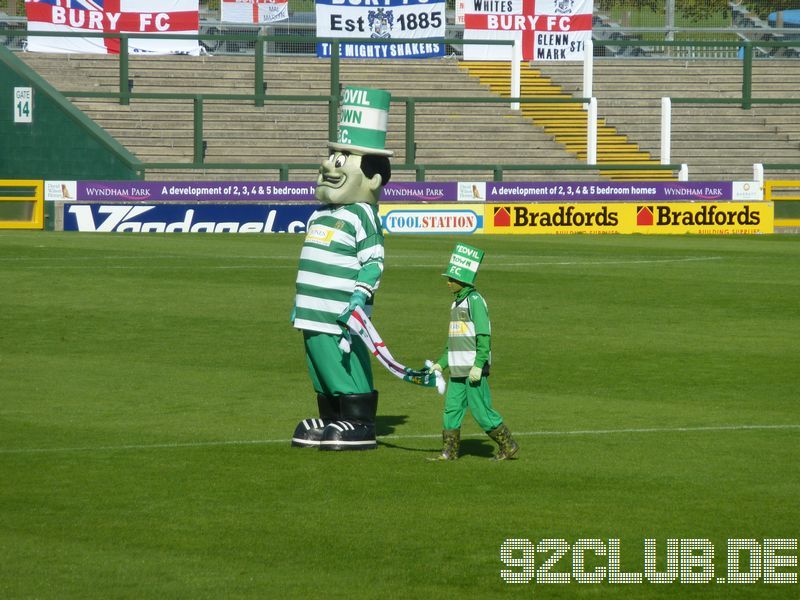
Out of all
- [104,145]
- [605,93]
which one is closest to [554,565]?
[104,145]

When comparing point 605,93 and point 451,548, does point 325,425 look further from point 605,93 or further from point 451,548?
point 605,93

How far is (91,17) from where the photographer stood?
120 feet

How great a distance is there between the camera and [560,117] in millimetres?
40125

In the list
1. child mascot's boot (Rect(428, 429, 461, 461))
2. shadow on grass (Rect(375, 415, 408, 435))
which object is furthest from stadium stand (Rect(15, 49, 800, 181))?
child mascot's boot (Rect(428, 429, 461, 461))

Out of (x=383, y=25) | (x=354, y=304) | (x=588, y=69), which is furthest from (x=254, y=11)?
(x=354, y=304)

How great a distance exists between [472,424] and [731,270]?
43.7 feet

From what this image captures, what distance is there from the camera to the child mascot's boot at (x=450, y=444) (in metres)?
9.38

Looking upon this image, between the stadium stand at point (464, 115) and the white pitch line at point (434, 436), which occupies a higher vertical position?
the stadium stand at point (464, 115)

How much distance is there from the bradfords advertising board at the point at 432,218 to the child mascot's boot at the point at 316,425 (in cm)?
2151

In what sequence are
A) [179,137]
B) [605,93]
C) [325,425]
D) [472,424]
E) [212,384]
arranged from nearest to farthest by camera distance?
[325,425]
[472,424]
[212,384]
[179,137]
[605,93]

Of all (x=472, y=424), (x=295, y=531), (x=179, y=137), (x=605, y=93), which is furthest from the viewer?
(x=605, y=93)

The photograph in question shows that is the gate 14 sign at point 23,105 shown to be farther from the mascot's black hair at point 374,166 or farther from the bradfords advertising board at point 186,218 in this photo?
the mascot's black hair at point 374,166

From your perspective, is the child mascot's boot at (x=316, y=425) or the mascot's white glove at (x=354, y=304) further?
the child mascot's boot at (x=316, y=425)

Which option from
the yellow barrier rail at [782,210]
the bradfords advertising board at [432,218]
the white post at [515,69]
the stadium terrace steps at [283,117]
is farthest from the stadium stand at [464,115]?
the yellow barrier rail at [782,210]
